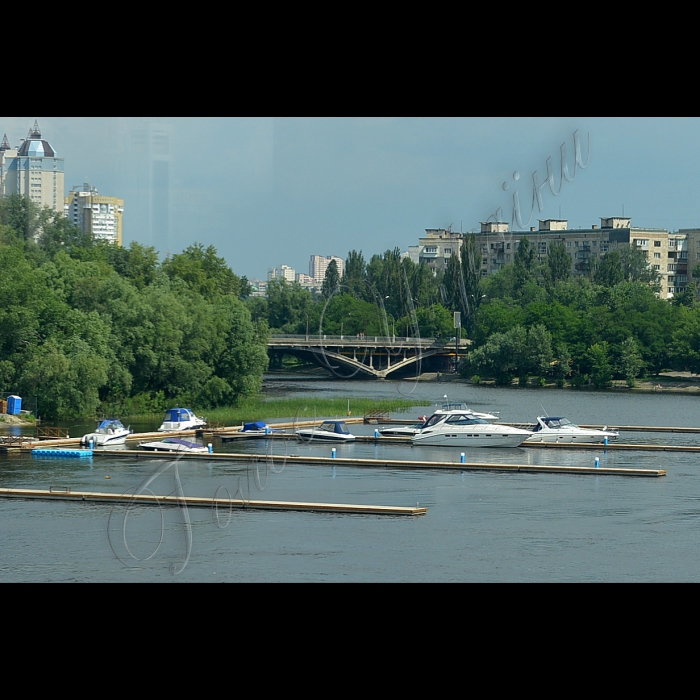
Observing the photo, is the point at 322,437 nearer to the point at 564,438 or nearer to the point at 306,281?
the point at 564,438

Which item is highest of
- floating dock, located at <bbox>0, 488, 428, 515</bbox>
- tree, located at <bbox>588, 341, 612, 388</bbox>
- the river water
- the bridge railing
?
the bridge railing

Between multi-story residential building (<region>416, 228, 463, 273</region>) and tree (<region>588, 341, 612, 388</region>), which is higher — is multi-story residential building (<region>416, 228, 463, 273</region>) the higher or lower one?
the higher one

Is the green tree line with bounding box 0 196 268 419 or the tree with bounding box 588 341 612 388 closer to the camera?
the green tree line with bounding box 0 196 268 419

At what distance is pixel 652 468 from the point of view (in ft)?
54.8

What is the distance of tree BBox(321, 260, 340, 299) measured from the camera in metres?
47.8

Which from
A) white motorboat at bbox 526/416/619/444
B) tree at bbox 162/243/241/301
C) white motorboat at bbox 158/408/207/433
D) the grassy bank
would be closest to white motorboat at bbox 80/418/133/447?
white motorboat at bbox 158/408/207/433

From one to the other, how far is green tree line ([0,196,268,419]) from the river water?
5356 mm

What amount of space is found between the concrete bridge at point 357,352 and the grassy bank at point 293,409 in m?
10.8

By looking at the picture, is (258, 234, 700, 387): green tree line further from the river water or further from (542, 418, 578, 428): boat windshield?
the river water

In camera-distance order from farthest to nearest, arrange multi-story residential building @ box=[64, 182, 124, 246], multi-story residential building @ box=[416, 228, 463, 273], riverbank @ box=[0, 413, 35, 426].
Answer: multi-story residential building @ box=[416, 228, 463, 273]
multi-story residential building @ box=[64, 182, 124, 246]
riverbank @ box=[0, 413, 35, 426]

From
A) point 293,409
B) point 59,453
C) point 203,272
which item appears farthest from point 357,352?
point 59,453

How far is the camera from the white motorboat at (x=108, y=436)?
18062 mm

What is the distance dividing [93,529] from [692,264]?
51.0 meters

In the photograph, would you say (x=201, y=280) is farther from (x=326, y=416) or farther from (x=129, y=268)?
(x=326, y=416)
